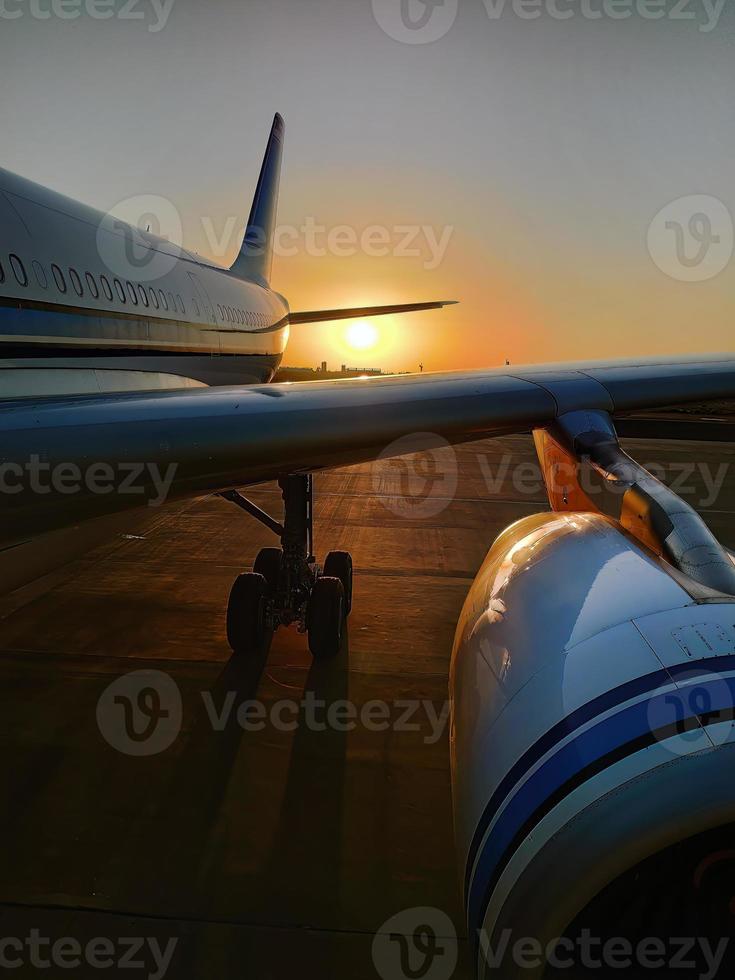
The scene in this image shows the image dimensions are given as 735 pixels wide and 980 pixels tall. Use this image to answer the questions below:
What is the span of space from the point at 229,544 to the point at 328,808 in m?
6.29

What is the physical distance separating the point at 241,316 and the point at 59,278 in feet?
16.8

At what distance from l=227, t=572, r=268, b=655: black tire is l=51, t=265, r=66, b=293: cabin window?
9.37 ft

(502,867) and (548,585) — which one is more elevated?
(548,585)

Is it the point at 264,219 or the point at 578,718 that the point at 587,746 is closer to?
the point at 578,718

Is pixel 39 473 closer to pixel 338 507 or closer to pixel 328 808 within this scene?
pixel 328 808

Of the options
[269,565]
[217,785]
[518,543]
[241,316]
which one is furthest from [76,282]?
[241,316]

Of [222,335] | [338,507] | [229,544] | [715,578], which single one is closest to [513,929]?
[715,578]

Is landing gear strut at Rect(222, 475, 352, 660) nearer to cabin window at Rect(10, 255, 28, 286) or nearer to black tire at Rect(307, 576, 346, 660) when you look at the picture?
black tire at Rect(307, 576, 346, 660)

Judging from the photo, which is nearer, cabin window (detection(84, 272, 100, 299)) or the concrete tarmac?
the concrete tarmac

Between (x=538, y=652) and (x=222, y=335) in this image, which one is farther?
(x=222, y=335)

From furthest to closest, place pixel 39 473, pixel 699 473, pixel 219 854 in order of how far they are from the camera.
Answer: pixel 699 473 < pixel 219 854 < pixel 39 473

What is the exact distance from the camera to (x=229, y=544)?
10094 mm

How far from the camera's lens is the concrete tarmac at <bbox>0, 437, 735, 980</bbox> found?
3248 millimetres

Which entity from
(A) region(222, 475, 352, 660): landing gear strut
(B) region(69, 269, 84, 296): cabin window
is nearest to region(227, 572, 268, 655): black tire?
(A) region(222, 475, 352, 660): landing gear strut
